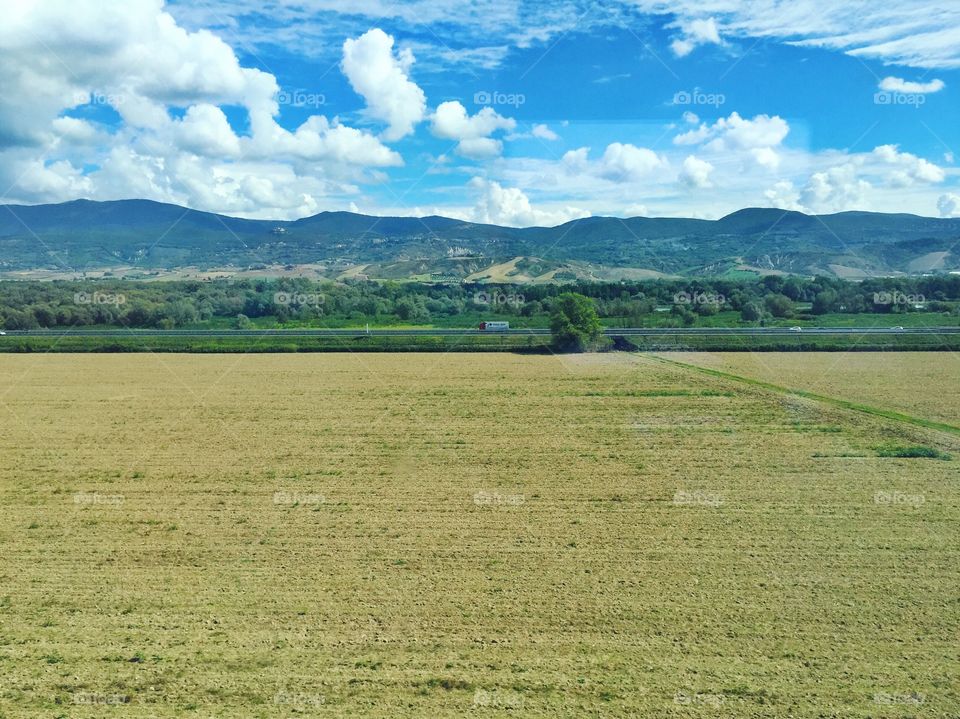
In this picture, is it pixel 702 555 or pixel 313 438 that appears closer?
pixel 702 555

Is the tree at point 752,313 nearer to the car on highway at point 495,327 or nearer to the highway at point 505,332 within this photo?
the highway at point 505,332

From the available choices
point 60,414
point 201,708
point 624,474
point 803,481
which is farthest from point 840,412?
point 60,414

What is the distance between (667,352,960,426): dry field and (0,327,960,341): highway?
18.4 feet

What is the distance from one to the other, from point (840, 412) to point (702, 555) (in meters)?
16.2

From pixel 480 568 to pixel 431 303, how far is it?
6497 cm

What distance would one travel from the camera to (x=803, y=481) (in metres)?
18.0

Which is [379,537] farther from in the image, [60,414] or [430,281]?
[430,281]

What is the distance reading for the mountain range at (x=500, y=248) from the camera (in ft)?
407

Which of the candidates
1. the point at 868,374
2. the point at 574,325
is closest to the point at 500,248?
the point at 574,325

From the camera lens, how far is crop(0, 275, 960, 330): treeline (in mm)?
61312

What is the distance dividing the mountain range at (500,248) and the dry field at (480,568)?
88154mm

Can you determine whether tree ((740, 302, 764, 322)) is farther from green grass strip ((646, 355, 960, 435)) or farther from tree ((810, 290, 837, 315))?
green grass strip ((646, 355, 960, 435))

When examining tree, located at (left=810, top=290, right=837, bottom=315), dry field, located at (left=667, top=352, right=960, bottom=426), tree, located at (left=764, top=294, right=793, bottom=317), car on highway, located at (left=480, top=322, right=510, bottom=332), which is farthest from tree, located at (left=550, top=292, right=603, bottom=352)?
tree, located at (left=810, top=290, right=837, bottom=315)

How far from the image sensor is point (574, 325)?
46.8 m
